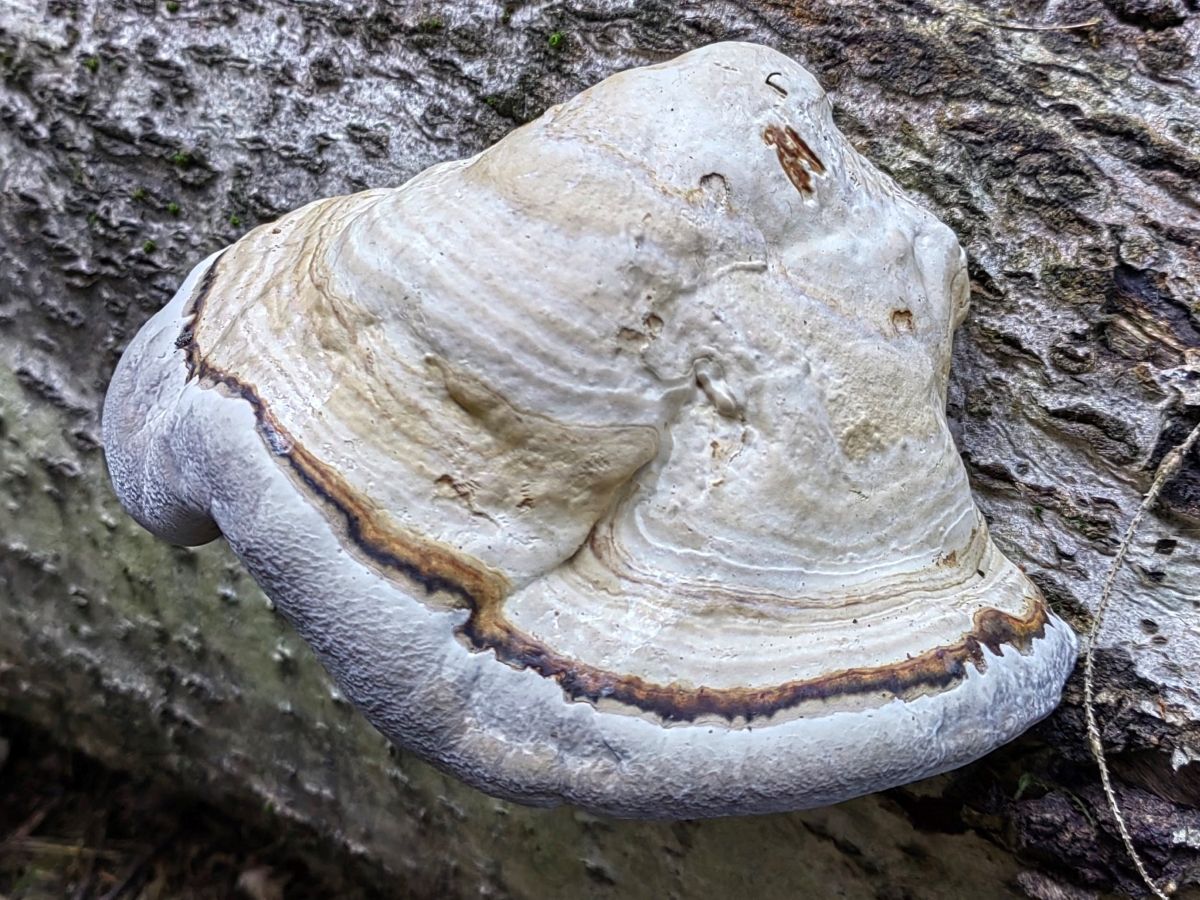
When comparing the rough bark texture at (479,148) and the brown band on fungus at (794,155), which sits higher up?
the brown band on fungus at (794,155)

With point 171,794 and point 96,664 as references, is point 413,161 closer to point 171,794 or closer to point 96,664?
point 96,664

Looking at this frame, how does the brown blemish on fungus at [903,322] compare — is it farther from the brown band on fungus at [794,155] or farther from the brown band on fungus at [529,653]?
the brown band on fungus at [529,653]

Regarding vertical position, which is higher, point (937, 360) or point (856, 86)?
point (856, 86)

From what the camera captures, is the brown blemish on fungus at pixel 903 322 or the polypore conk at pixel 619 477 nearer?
the polypore conk at pixel 619 477

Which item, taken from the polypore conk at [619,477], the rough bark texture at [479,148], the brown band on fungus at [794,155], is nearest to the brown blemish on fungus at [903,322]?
the polypore conk at [619,477]

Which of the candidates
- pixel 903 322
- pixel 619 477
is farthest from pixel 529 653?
pixel 903 322

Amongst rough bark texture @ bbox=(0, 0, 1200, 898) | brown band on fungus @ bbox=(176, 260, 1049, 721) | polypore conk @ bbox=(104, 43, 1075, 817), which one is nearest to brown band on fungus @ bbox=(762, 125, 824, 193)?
polypore conk @ bbox=(104, 43, 1075, 817)

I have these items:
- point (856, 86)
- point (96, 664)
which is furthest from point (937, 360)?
point (96, 664)

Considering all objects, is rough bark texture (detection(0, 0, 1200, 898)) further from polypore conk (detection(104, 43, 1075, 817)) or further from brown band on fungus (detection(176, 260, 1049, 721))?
brown band on fungus (detection(176, 260, 1049, 721))
